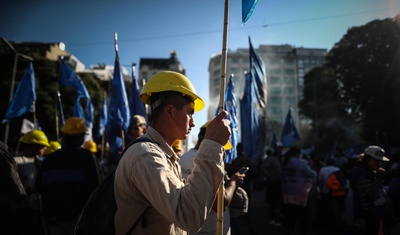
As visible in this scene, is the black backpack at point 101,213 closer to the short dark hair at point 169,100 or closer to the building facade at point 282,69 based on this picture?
the short dark hair at point 169,100

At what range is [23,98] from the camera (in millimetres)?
8766

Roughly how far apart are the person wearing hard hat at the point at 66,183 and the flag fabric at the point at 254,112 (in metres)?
4.72

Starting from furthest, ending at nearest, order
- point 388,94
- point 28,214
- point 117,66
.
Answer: point 388,94 → point 117,66 → point 28,214

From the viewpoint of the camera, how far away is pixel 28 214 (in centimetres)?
160

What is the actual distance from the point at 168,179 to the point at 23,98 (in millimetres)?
9288

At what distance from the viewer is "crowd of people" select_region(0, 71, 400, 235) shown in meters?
1.32

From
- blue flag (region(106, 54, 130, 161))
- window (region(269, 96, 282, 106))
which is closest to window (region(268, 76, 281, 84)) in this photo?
window (region(269, 96, 282, 106))

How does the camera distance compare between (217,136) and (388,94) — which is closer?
(217,136)

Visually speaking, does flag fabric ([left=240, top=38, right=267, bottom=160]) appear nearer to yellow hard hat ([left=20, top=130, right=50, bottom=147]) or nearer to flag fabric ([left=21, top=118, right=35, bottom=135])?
yellow hard hat ([left=20, top=130, right=50, bottom=147])

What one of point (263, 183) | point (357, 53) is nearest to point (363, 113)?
point (357, 53)

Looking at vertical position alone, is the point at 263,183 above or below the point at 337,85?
below

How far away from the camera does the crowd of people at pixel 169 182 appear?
1320mm

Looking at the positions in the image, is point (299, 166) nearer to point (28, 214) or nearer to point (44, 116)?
point (28, 214)

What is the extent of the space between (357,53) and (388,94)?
5.88 m
